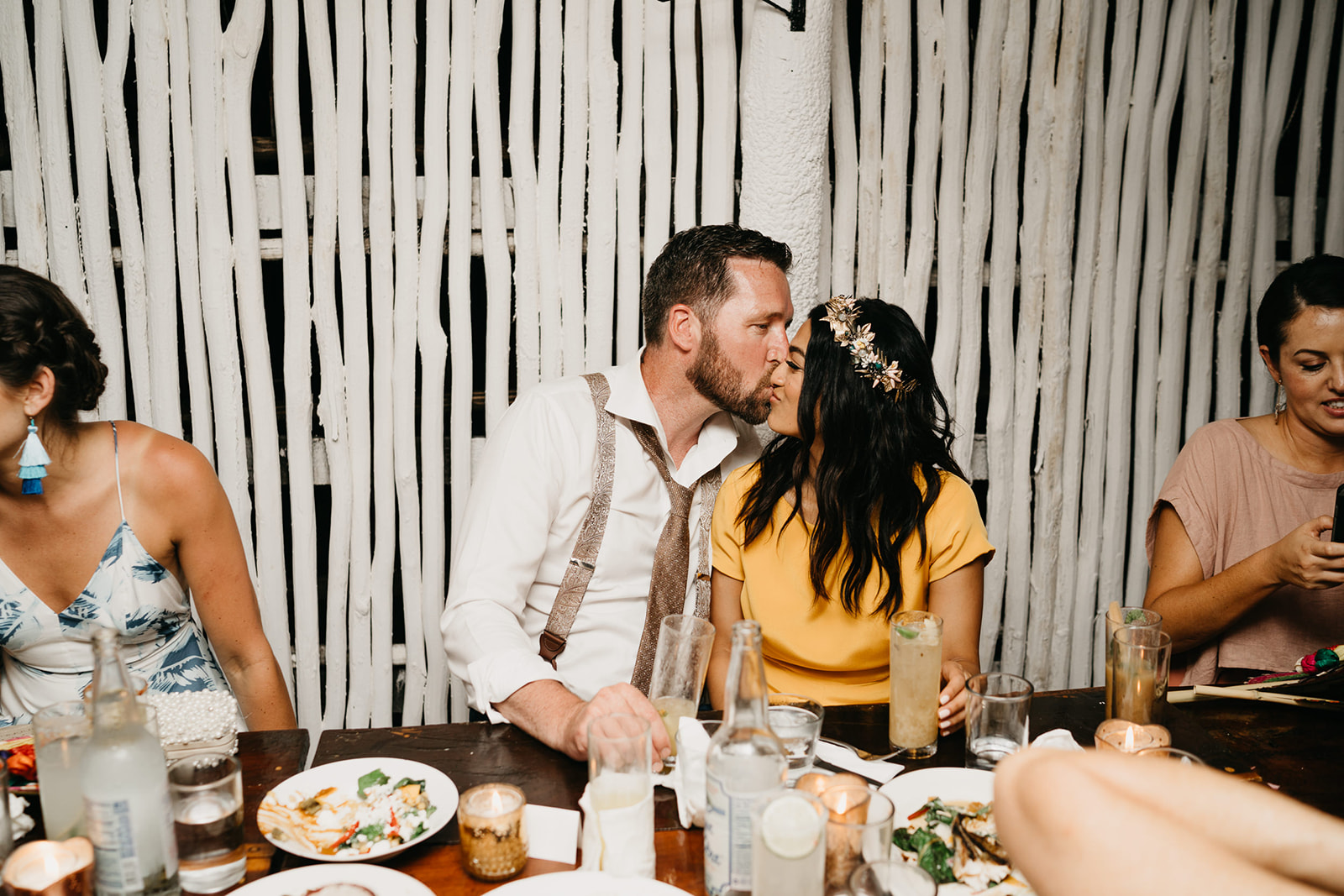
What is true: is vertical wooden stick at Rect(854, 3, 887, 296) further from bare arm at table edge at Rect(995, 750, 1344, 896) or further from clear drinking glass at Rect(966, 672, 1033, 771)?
bare arm at table edge at Rect(995, 750, 1344, 896)

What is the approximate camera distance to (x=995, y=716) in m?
1.42

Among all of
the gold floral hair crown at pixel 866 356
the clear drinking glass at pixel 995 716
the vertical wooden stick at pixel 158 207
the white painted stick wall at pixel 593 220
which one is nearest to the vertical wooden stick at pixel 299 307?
the white painted stick wall at pixel 593 220

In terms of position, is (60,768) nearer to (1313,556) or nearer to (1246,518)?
(1313,556)

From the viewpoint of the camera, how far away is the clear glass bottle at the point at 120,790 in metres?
1.02

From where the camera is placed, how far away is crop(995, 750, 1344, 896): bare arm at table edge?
2.10 ft

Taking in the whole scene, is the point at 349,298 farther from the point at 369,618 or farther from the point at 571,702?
the point at 571,702

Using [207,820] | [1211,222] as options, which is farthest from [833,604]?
[1211,222]

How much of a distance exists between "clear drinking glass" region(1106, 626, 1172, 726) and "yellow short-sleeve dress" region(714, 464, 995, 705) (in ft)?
1.69

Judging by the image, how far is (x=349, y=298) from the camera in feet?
8.21

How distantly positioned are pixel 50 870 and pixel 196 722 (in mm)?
408

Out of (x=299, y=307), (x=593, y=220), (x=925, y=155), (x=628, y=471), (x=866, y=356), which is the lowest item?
(x=628, y=471)

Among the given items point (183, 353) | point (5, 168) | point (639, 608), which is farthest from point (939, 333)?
point (5, 168)

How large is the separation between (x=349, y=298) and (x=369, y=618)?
97cm

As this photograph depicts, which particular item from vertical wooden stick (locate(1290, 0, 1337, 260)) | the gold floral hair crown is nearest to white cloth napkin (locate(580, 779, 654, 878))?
the gold floral hair crown
